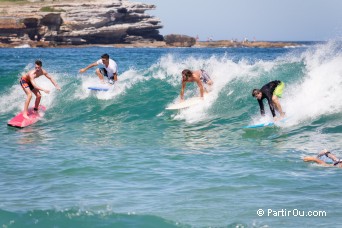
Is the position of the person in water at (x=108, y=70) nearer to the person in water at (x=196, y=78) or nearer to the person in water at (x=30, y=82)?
the person in water at (x=30, y=82)

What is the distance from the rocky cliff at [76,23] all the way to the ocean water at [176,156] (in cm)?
6752

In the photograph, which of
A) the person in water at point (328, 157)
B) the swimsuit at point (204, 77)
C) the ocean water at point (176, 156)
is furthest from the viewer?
the swimsuit at point (204, 77)

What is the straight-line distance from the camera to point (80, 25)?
291ft

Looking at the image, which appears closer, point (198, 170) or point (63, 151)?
point (198, 170)

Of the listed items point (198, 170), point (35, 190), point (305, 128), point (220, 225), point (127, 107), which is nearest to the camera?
point (220, 225)

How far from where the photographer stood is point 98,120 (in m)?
16.1

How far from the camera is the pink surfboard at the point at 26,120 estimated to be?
14.9 metres

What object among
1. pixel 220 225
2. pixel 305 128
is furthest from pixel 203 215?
pixel 305 128

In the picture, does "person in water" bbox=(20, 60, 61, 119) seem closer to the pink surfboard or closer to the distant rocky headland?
the pink surfboard

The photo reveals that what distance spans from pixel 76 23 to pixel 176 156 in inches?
3146

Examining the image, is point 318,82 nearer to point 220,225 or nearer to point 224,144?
point 224,144

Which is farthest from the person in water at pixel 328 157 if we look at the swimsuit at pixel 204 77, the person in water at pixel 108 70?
the person in water at pixel 108 70

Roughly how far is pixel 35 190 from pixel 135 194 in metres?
1.51

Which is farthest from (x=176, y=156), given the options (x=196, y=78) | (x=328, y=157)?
(x=196, y=78)
